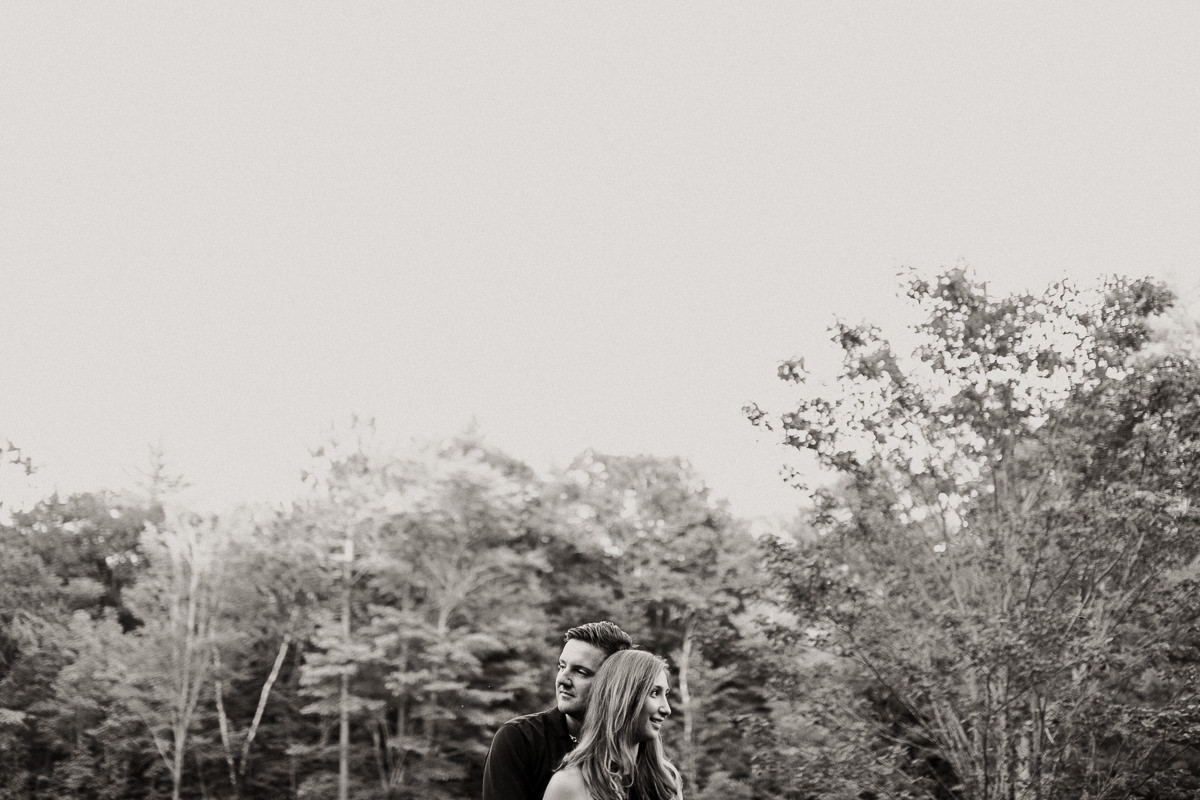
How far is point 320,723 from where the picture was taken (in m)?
27.0

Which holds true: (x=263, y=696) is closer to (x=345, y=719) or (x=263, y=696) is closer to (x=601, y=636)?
(x=345, y=719)

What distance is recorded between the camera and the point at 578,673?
319 centimetres

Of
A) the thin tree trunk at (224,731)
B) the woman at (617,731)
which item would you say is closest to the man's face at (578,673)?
the woman at (617,731)

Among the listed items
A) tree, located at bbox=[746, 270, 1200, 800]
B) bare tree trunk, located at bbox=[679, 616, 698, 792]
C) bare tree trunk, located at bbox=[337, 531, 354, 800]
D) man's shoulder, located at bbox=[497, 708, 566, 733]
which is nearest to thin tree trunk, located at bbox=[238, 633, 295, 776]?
bare tree trunk, located at bbox=[337, 531, 354, 800]

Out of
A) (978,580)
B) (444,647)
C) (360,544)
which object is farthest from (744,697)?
(978,580)

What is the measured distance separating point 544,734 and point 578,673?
276 millimetres

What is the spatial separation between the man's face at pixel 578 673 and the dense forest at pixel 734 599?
266 inches

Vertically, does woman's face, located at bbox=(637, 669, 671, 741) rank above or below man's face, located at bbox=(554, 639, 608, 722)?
below

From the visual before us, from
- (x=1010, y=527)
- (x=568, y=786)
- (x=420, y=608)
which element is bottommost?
(x=568, y=786)

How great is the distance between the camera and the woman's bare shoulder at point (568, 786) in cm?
273

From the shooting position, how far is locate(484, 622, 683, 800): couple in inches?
110

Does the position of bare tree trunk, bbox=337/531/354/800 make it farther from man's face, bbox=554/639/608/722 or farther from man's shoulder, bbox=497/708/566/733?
man's face, bbox=554/639/608/722

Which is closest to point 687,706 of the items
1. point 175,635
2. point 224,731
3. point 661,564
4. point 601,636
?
point 661,564

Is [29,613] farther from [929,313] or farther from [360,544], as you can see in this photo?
[929,313]
